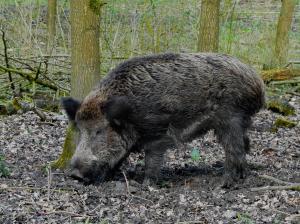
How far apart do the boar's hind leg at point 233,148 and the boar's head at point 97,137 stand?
3.54ft

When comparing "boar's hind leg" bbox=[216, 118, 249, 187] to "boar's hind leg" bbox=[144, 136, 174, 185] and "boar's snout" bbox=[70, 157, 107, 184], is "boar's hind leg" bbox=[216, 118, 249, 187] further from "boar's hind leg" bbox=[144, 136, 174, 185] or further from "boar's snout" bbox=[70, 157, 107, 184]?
"boar's snout" bbox=[70, 157, 107, 184]

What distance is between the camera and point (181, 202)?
5.57 meters

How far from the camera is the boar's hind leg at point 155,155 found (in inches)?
253

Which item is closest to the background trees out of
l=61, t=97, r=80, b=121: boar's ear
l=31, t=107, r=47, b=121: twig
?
l=31, t=107, r=47, b=121: twig

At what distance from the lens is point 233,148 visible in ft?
21.0

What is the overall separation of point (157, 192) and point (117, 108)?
0.97 meters

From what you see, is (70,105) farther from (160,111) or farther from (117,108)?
(160,111)

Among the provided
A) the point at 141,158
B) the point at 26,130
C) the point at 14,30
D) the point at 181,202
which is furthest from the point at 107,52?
the point at 181,202

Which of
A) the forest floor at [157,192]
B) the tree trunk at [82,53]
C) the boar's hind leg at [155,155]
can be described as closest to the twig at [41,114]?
the forest floor at [157,192]

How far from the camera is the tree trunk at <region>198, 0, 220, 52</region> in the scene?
8.64 m

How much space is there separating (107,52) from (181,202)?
5.89 m

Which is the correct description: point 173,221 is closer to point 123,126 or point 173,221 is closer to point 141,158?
point 123,126

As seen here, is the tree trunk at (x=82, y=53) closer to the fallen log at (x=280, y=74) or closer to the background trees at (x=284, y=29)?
the fallen log at (x=280, y=74)

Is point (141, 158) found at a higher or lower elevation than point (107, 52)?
lower
